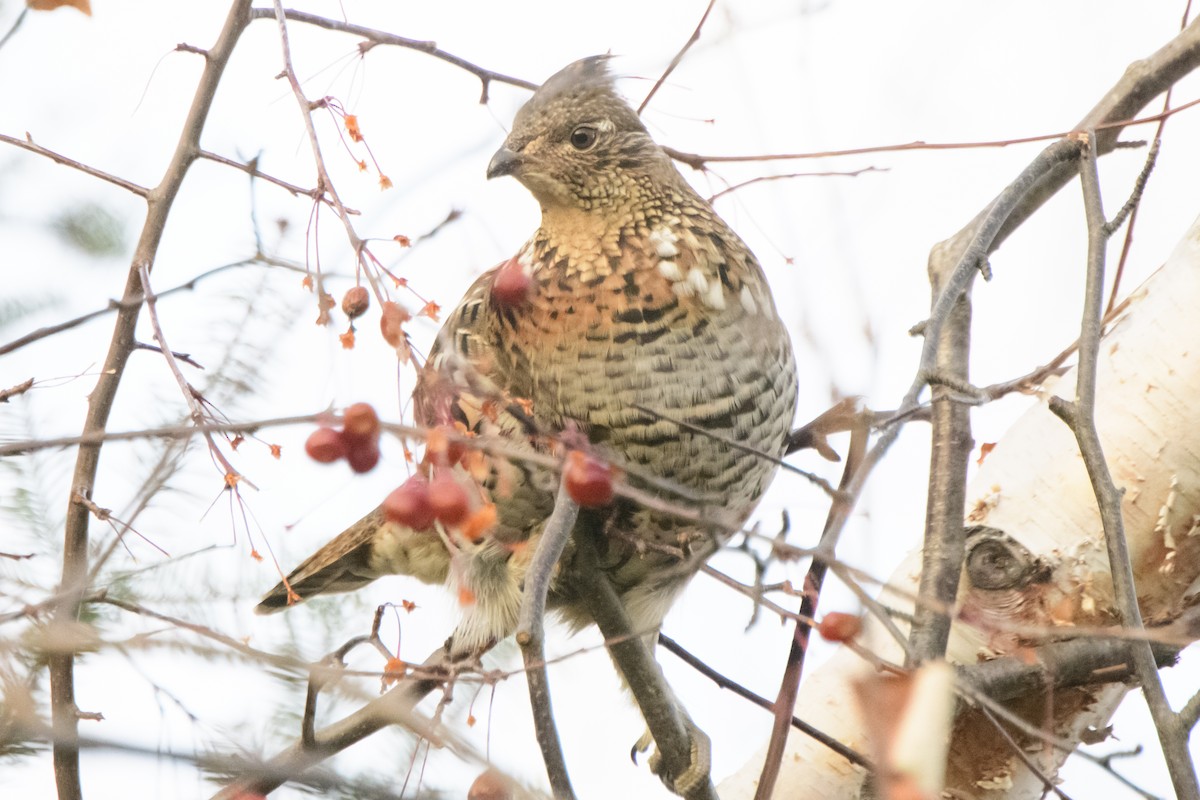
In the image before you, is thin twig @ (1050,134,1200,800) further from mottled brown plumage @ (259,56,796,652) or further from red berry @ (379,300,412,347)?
red berry @ (379,300,412,347)

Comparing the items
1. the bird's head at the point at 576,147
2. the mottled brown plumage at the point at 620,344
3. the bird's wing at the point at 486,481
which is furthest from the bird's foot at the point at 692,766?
the bird's head at the point at 576,147

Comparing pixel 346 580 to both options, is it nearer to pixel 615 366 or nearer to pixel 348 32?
pixel 615 366

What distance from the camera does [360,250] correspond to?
5.48 ft

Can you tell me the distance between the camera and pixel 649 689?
2336 mm

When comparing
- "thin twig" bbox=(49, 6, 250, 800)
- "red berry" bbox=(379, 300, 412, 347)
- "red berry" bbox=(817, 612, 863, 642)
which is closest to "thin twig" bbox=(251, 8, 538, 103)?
"thin twig" bbox=(49, 6, 250, 800)

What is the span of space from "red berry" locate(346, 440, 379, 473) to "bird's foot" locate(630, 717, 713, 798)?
1.07 meters

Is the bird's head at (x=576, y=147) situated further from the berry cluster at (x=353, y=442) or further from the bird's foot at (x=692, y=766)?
the berry cluster at (x=353, y=442)

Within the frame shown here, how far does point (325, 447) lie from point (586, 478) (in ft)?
1.07

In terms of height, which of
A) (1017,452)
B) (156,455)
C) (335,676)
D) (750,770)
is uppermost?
(1017,452)

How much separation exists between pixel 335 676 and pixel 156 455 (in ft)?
3.90

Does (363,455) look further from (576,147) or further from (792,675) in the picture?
(576,147)

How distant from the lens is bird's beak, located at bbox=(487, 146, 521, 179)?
9.84 ft

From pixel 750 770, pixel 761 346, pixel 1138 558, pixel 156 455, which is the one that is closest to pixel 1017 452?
pixel 1138 558

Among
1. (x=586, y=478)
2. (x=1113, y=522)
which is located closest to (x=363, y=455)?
(x=586, y=478)
